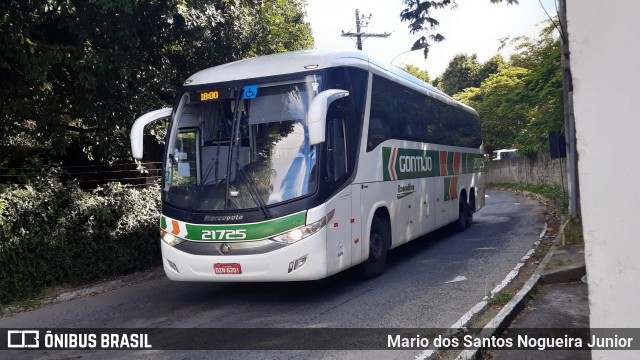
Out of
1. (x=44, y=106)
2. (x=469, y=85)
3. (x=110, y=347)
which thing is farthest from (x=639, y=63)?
(x=469, y=85)

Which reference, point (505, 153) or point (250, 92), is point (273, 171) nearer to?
point (250, 92)

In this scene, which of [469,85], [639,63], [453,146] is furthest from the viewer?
[469,85]

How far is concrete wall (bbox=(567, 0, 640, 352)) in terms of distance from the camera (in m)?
3.38

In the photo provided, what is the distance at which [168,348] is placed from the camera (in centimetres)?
581

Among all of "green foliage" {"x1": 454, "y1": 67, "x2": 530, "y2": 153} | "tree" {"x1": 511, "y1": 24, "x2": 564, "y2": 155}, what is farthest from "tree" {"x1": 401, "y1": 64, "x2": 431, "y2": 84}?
"tree" {"x1": 511, "y1": 24, "x2": 564, "y2": 155}

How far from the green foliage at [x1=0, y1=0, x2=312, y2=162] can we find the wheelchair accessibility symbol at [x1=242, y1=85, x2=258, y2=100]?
2.46m

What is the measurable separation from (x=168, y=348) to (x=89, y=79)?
515 cm

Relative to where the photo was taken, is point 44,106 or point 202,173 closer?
point 202,173

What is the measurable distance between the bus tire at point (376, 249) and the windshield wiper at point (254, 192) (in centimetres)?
233

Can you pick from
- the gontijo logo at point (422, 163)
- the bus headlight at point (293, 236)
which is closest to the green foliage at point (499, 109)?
the gontijo logo at point (422, 163)

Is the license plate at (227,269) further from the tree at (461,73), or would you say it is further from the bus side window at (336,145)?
the tree at (461,73)

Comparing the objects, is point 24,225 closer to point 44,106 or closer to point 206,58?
point 44,106

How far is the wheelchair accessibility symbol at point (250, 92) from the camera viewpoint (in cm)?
746

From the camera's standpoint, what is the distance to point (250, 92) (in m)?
7.48
